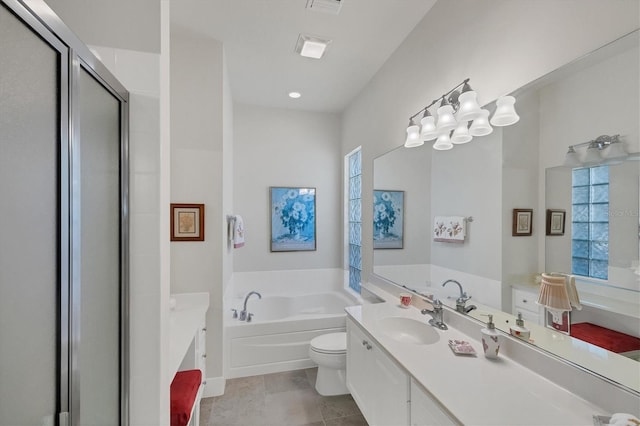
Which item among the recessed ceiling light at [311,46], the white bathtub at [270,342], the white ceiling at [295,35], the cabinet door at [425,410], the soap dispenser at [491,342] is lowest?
the white bathtub at [270,342]

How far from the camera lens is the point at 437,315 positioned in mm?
1701

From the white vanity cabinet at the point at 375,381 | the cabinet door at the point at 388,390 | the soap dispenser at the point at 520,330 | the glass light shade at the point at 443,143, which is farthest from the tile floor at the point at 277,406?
the glass light shade at the point at 443,143

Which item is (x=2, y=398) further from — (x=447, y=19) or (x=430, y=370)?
(x=447, y=19)

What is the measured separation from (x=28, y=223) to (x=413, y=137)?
1986mm

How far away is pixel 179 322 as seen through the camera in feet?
6.35

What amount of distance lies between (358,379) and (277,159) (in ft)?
8.92

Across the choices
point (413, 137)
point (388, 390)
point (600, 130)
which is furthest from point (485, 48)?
point (388, 390)

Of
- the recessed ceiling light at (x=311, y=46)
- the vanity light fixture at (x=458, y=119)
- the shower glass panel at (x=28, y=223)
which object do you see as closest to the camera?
the shower glass panel at (x=28, y=223)

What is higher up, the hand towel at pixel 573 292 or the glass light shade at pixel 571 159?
the glass light shade at pixel 571 159

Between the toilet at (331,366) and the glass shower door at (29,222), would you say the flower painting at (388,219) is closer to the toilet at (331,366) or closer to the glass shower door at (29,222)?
the toilet at (331,366)

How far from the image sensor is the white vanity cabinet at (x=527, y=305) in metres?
1.21

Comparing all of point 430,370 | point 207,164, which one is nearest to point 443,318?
point 430,370

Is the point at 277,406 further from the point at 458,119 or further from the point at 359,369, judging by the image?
the point at 458,119

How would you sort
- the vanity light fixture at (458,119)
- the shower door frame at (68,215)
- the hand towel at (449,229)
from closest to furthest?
the shower door frame at (68,215), the vanity light fixture at (458,119), the hand towel at (449,229)
